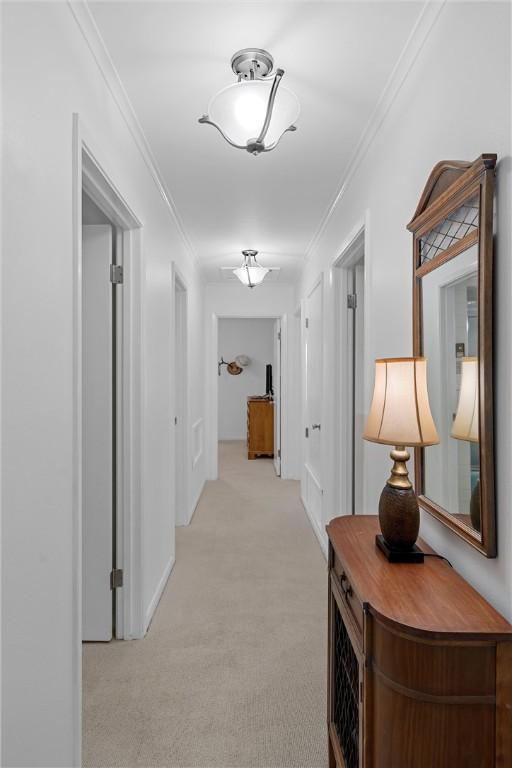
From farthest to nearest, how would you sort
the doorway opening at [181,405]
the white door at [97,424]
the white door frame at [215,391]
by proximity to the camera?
the white door frame at [215,391], the doorway opening at [181,405], the white door at [97,424]

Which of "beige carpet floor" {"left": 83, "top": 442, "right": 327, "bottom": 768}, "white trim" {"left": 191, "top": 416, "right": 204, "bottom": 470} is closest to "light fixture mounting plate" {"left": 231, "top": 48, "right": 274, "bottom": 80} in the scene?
"beige carpet floor" {"left": 83, "top": 442, "right": 327, "bottom": 768}

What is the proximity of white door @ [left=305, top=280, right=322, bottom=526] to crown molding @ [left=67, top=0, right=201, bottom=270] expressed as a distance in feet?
5.28

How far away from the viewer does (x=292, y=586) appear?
9.93 ft

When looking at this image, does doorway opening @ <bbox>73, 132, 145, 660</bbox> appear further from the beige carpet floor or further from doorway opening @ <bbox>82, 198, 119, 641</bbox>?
the beige carpet floor

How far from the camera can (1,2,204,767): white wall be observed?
1096 millimetres

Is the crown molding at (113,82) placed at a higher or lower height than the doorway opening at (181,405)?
higher

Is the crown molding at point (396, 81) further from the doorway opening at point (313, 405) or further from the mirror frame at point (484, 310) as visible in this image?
the doorway opening at point (313, 405)

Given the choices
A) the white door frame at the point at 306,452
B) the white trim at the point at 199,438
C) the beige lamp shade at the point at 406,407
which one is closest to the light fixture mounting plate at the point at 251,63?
the beige lamp shade at the point at 406,407

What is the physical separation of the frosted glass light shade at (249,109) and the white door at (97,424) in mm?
881

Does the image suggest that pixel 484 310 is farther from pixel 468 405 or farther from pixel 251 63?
pixel 251 63

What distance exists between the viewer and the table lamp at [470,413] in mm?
1217

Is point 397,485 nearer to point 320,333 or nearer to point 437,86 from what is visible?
point 437,86

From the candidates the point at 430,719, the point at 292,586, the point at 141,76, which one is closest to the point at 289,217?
the point at 141,76

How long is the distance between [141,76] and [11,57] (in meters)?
0.84
